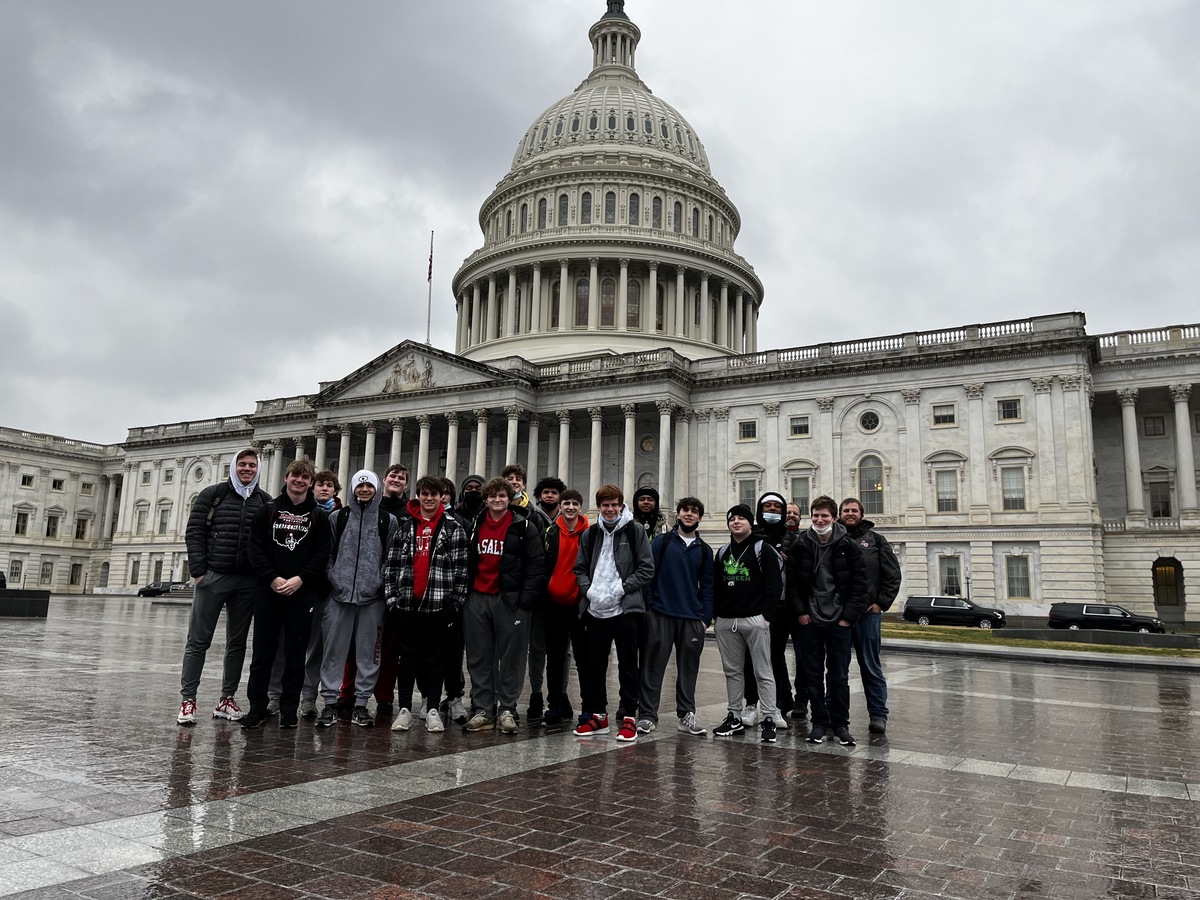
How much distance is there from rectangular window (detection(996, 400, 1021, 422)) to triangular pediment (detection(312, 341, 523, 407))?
2879 centimetres

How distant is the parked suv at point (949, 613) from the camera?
130 ft

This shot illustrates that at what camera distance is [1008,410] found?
47.6 meters

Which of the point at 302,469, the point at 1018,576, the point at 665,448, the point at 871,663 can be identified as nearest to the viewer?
the point at 302,469

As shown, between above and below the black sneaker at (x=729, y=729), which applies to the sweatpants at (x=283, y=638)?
above

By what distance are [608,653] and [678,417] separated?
46456mm

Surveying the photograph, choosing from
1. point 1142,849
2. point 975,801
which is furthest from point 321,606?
point 1142,849

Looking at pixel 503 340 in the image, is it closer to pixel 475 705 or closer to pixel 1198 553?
pixel 1198 553

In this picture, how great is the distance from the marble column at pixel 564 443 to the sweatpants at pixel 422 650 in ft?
151

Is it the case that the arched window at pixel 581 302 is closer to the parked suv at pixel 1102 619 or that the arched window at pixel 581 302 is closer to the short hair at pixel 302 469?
the parked suv at pixel 1102 619

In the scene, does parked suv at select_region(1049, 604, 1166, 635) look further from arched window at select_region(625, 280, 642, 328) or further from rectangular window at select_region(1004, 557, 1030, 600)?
arched window at select_region(625, 280, 642, 328)

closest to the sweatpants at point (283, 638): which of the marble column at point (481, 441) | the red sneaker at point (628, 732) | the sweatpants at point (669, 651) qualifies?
the red sneaker at point (628, 732)

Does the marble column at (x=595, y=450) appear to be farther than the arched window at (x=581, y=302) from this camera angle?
No

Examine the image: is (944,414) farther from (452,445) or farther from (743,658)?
(743,658)

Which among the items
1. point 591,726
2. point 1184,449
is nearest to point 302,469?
point 591,726
